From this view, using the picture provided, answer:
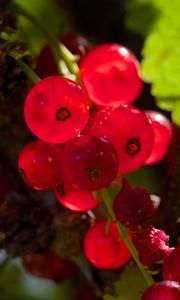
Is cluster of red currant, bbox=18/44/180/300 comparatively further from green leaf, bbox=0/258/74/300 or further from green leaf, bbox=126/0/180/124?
green leaf, bbox=0/258/74/300

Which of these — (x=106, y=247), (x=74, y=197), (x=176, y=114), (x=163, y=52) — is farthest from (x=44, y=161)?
(x=163, y=52)

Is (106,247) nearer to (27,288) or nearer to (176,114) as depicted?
(176,114)

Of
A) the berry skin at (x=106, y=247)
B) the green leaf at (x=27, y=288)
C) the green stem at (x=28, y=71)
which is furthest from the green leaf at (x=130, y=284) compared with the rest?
the green leaf at (x=27, y=288)

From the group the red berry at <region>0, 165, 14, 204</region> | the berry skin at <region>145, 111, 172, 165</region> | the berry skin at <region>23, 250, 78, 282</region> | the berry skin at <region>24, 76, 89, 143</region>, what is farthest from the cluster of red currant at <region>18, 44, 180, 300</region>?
the berry skin at <region>23, 250, 78, 282</region>

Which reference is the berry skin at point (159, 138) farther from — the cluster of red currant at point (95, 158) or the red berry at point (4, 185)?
the red berry at point (4, 185)

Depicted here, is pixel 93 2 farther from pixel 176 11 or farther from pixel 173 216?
pixel 173 216

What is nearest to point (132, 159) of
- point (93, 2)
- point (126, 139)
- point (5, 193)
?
point (126, 139)
